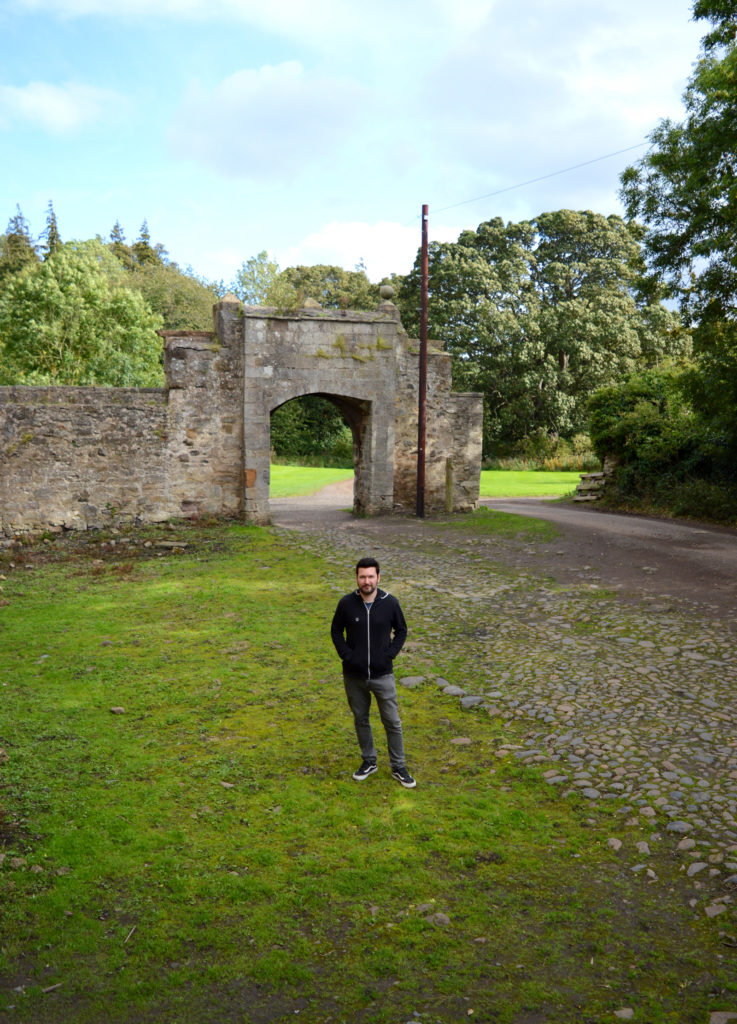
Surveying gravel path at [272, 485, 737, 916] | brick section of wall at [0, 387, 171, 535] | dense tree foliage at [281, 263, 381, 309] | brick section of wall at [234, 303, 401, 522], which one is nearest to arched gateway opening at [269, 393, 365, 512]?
dense tree foliage at [281, 263, 381, 309]

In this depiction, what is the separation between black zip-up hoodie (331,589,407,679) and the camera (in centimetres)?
583

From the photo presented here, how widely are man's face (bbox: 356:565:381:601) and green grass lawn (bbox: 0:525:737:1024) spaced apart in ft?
4.62

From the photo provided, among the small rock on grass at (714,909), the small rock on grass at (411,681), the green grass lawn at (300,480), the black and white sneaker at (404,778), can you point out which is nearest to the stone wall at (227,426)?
the green grass lawn at (300,480)

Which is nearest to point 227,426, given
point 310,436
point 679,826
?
point 679,826

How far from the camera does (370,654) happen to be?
5.82 meters

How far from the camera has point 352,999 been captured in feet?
12.3

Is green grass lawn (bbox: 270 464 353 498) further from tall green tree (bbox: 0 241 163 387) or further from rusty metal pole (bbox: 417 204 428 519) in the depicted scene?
tall green tree (bbox: 0 241 163 387)

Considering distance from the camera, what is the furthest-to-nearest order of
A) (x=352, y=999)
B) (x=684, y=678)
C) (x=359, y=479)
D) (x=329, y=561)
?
(x=359, y=479), (x=329, y=561), (x=684, y=678), (x=352, y=999)

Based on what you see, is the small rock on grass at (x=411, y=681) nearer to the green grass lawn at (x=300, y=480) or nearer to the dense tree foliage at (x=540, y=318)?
the green grass lawn at (x=300, y=480)

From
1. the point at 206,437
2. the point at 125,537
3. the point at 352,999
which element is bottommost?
the point at 352,999

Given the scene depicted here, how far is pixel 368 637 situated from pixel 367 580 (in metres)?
0.42

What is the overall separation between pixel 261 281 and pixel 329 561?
4349 centimetres

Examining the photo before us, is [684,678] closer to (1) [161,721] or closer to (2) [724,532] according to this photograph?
(1) [161,721]

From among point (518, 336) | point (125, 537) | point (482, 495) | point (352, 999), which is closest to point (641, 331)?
point (518, 336)
